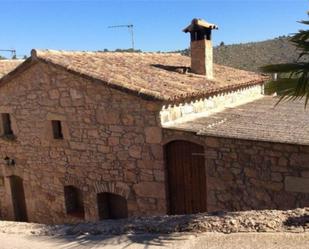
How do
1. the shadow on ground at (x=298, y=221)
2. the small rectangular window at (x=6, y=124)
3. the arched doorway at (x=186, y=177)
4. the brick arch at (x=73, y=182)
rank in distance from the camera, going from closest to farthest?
1. the shadow on ground at (x=298, y=221)
2. the arched doorway at (x=186, y=177)
3. the brick arch at (x=73, y=182)
4. the small rectangular window at (x=6, y=124)

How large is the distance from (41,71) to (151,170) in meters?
4.34

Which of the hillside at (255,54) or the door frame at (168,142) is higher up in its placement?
the hillside at (255,54)

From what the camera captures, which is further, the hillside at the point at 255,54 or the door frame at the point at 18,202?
the hillside at the point at 255,54

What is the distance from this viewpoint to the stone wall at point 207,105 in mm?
9258

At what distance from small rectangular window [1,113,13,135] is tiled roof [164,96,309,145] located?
6.15m

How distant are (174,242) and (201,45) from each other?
9164 millimetres

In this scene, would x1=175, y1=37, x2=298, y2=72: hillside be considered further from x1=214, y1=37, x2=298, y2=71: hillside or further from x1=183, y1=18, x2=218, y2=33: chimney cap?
x1=183, y1=18, x2=218, y2=33: chimney cap

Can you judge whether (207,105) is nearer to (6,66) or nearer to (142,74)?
(142,74)

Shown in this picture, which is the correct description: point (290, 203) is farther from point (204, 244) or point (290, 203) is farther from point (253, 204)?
point (204, 244)

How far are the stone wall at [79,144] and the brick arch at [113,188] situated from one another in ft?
0.08

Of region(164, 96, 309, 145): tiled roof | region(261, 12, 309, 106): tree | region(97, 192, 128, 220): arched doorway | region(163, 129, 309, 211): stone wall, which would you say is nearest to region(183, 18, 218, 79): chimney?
region(164, 96, 309, 145): tiled roof

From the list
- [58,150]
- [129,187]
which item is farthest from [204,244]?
[58,150]

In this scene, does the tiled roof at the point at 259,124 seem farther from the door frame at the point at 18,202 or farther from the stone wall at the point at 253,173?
the door frame at the point at 18,202

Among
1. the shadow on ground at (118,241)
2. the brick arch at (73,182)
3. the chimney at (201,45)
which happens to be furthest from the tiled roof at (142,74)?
the shadow on ground at (118,241)
